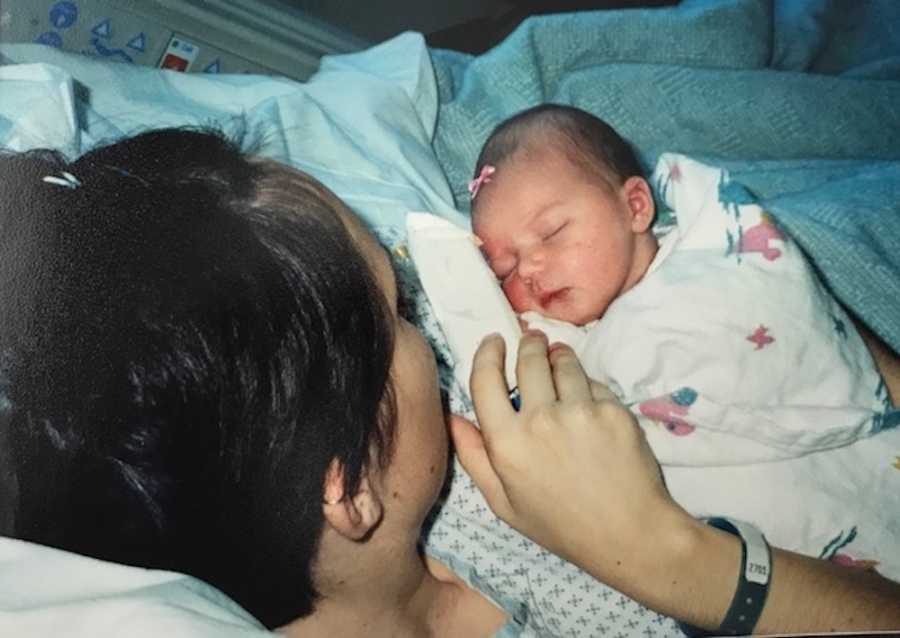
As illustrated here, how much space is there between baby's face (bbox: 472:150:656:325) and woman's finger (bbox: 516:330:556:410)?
0.09 metres

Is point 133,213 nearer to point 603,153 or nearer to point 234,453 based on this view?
point 234,453

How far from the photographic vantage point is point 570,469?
42 centimetres

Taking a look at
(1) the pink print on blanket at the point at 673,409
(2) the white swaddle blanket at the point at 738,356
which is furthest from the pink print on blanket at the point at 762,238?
(1) the pink print on blanket at the point at 673,409

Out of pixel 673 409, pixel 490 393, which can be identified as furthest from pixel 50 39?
pixel 673 409

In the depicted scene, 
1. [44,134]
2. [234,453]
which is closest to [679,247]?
[234,453]

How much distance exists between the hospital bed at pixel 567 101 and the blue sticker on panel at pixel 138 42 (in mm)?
17

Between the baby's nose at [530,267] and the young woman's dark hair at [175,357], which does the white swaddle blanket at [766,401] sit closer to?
the baby's nose at [530,267]

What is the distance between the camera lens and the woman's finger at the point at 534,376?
43cm

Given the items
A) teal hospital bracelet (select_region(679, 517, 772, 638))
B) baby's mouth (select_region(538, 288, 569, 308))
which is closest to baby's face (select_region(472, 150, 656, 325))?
baby's mouth (select_region(538, 288, 569, 308))

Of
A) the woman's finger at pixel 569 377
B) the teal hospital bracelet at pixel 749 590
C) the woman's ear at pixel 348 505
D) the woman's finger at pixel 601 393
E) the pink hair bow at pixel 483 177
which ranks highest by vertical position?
the pink hair bow at pixel 483 177

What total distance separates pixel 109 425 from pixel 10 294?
7cm

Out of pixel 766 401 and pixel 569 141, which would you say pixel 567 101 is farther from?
pixel 766 401

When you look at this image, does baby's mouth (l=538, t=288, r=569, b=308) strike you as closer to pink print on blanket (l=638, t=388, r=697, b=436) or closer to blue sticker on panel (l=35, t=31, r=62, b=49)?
pink print on blanket (l=638, t=388, r=697, b=436)

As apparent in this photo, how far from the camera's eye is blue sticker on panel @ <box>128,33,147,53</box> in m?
0.66
